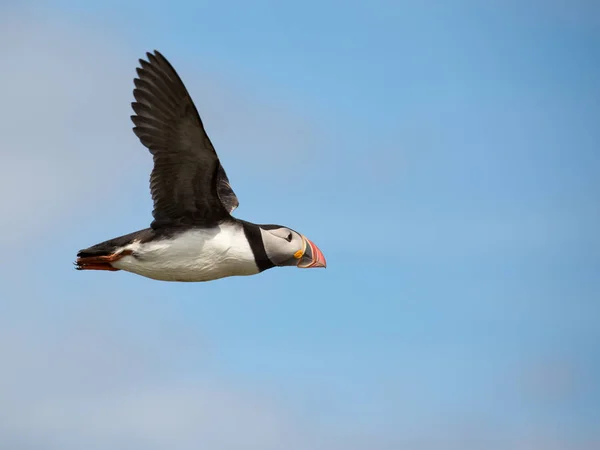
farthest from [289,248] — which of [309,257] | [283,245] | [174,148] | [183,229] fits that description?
[174,148]

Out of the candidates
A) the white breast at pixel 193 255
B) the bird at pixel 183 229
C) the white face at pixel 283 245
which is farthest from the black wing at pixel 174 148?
the white face at pixel 283 245

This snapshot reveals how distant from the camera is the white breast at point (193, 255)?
1119cm

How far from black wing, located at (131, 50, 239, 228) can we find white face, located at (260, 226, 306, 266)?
56 centimetres

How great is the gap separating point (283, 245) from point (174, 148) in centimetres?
165

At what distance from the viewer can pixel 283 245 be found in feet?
38.0

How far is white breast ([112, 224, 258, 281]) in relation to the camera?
11188mm

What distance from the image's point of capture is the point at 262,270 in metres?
11.6

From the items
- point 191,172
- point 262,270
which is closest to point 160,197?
point 191,172

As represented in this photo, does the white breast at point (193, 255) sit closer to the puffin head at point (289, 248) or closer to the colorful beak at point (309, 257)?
the puffin head at point (289, 248)

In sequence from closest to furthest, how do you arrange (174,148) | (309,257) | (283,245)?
(174,148) → (283,245) → (309,257)

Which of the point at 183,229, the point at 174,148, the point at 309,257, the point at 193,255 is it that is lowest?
the point at 193,255

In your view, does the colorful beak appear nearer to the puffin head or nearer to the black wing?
the puffin head

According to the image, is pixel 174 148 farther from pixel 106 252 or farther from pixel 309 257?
pixel 309 257

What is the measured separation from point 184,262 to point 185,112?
164 cm
